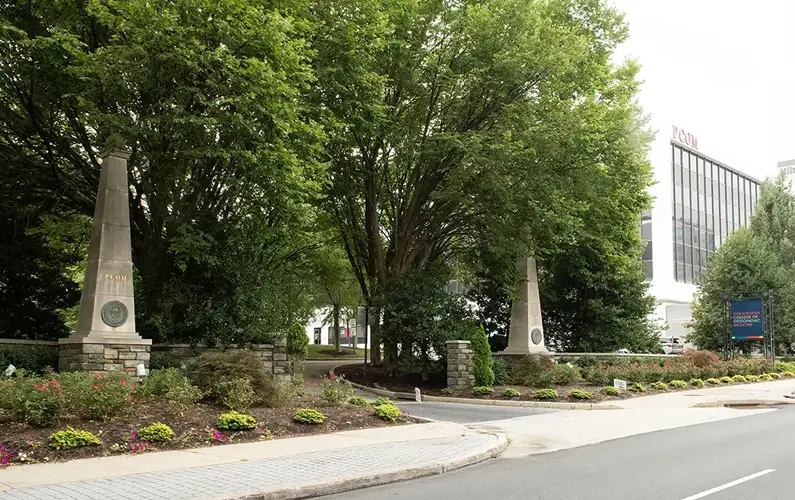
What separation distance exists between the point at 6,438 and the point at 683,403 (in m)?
17.7

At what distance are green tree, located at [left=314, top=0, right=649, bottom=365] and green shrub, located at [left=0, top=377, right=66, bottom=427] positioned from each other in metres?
11.7

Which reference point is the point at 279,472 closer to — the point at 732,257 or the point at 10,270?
the point at 10,270

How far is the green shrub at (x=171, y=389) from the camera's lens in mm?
11812

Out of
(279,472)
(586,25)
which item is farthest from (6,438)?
(586,25)

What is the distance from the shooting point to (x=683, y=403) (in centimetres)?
2036

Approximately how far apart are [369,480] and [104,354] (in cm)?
987

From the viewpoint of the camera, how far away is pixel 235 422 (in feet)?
36.9

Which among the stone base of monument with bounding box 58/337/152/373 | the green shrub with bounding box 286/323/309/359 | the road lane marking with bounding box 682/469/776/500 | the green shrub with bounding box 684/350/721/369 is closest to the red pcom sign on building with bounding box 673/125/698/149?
the green shrub with bounding box 684/350/721/369

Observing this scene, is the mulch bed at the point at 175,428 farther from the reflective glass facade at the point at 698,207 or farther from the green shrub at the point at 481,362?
the reflective glass facade at the point at 698,207

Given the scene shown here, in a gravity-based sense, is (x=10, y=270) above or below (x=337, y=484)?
A: above

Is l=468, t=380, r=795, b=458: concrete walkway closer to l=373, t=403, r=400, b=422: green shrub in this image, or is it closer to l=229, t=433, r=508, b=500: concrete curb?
l=229, t=433, r=508, b=500: concrete curb

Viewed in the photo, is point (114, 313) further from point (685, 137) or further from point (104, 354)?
point (685, 137)

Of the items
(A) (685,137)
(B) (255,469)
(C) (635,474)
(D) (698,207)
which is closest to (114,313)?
(B) (255,469)

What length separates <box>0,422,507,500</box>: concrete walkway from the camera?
731 centimetres
